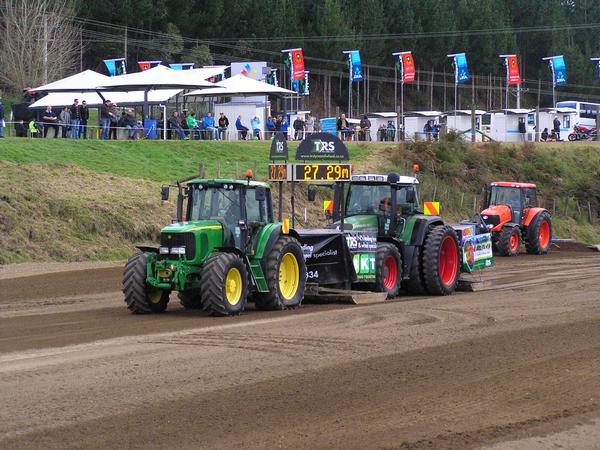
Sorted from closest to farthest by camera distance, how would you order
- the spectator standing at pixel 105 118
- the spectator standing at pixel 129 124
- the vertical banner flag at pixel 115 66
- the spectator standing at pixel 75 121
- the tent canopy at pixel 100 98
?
1. the spectator standing at pixel 75 121
2. the spectator standing at pixel 105 118
3. the spectator standing at pixel 129 124
4. the tent canopy at pixel 100 98
5. the vertical banner flag at pixel 115 66

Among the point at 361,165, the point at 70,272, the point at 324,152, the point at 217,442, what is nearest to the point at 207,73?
the point at 361,165

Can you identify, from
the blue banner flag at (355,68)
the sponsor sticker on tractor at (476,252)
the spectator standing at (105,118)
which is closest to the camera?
the sponsor sticker on tractor at (476,252)

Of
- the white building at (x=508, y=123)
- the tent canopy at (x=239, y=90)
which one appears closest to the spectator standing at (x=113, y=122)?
the tent canopy at (x=239, y=90)

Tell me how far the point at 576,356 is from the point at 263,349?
3.58m

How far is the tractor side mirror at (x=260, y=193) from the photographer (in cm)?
1527

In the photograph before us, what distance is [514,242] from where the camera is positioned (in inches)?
1161

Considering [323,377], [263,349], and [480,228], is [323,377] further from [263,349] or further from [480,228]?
[480,228]

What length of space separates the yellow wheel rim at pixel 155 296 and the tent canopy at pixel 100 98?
25.0 m

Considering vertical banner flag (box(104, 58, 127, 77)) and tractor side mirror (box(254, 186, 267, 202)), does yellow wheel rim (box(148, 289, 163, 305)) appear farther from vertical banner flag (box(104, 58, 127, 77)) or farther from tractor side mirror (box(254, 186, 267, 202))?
vertical banner flag (box(104, 58, 127, 77))

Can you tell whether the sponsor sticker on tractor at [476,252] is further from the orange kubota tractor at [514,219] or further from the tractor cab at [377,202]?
the orange kubota tractor at [514,219]

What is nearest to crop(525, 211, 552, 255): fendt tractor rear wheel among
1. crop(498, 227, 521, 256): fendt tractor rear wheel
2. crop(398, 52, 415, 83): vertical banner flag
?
crop(498, 227, 521, 256): fendt tractor rear wheel

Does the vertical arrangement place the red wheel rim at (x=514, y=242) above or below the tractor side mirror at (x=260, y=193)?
below

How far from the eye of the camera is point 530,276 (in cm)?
2302

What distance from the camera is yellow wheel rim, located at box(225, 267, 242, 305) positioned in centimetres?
1498
